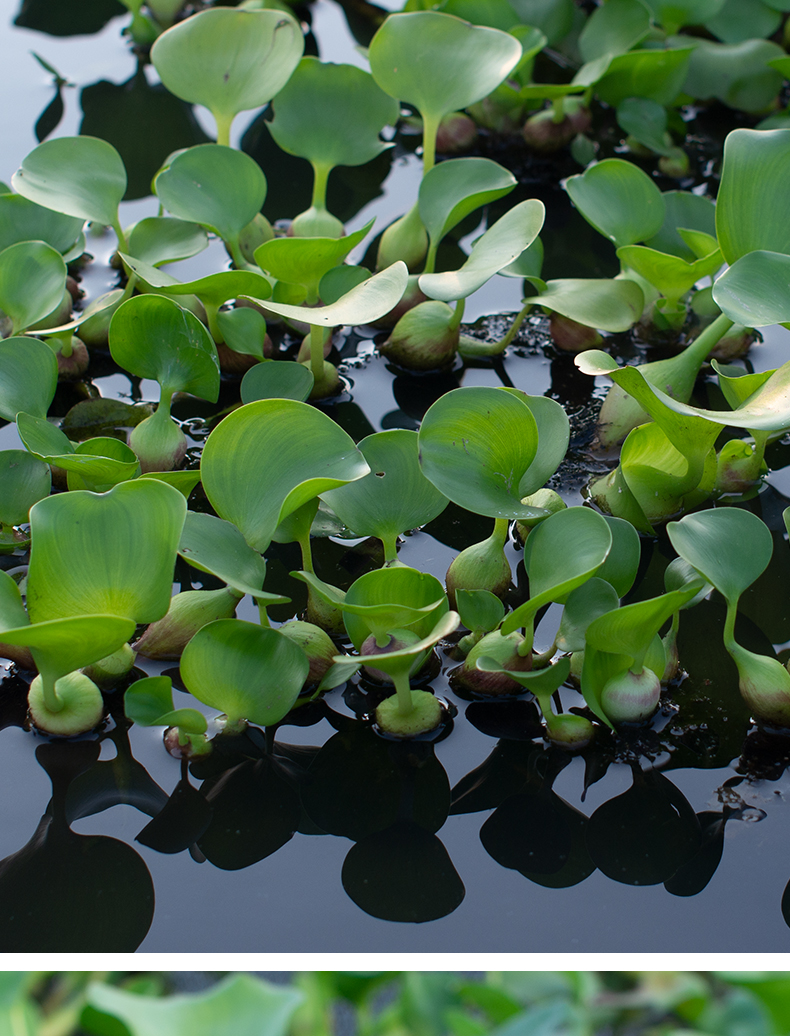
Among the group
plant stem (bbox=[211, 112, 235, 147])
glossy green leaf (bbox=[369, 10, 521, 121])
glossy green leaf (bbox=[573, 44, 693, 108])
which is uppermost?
glossy green leaf (bbox=[369, 10, 521, 121])

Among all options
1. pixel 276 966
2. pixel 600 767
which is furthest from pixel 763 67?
pixel 276 966

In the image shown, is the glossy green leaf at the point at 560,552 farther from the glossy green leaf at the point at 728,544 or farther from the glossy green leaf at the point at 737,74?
the glossy green leaf at the point at 737,74

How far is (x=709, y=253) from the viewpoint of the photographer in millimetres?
985

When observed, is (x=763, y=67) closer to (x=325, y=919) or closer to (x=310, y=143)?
(x=310, y=143)

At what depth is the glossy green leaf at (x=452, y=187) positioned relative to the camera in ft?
3.31

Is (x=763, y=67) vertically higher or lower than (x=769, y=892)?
higher

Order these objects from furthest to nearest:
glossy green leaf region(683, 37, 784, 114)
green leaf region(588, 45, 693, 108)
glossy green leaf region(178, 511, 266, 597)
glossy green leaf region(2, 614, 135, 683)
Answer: glossy green leaf region(683, 37, 784, 114), green leaf region(588, 45, 693, 108), glossy green leaf region(178, 511, 266, 597), glossy green leaf region(2, 614, 135, 683)

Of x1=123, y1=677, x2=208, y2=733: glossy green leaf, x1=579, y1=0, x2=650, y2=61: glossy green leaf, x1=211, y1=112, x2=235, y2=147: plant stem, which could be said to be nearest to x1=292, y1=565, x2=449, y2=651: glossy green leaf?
x1=123, y1=677, x2=208, y2=733: glossy green leaf

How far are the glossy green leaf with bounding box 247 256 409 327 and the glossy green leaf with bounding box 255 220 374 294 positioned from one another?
0.06 m

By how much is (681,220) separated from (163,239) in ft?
1.81

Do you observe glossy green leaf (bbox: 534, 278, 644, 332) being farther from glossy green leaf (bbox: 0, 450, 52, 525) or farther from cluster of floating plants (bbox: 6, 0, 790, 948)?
glossy green leaf (bbox: 0, 450, 52, 525)

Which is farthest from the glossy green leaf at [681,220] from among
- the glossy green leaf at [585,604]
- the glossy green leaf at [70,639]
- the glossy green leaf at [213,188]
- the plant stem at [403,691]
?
the glossy green leaf at [70,639]

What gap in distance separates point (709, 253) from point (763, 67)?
617 mm

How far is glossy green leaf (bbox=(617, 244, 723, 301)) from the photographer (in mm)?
937
